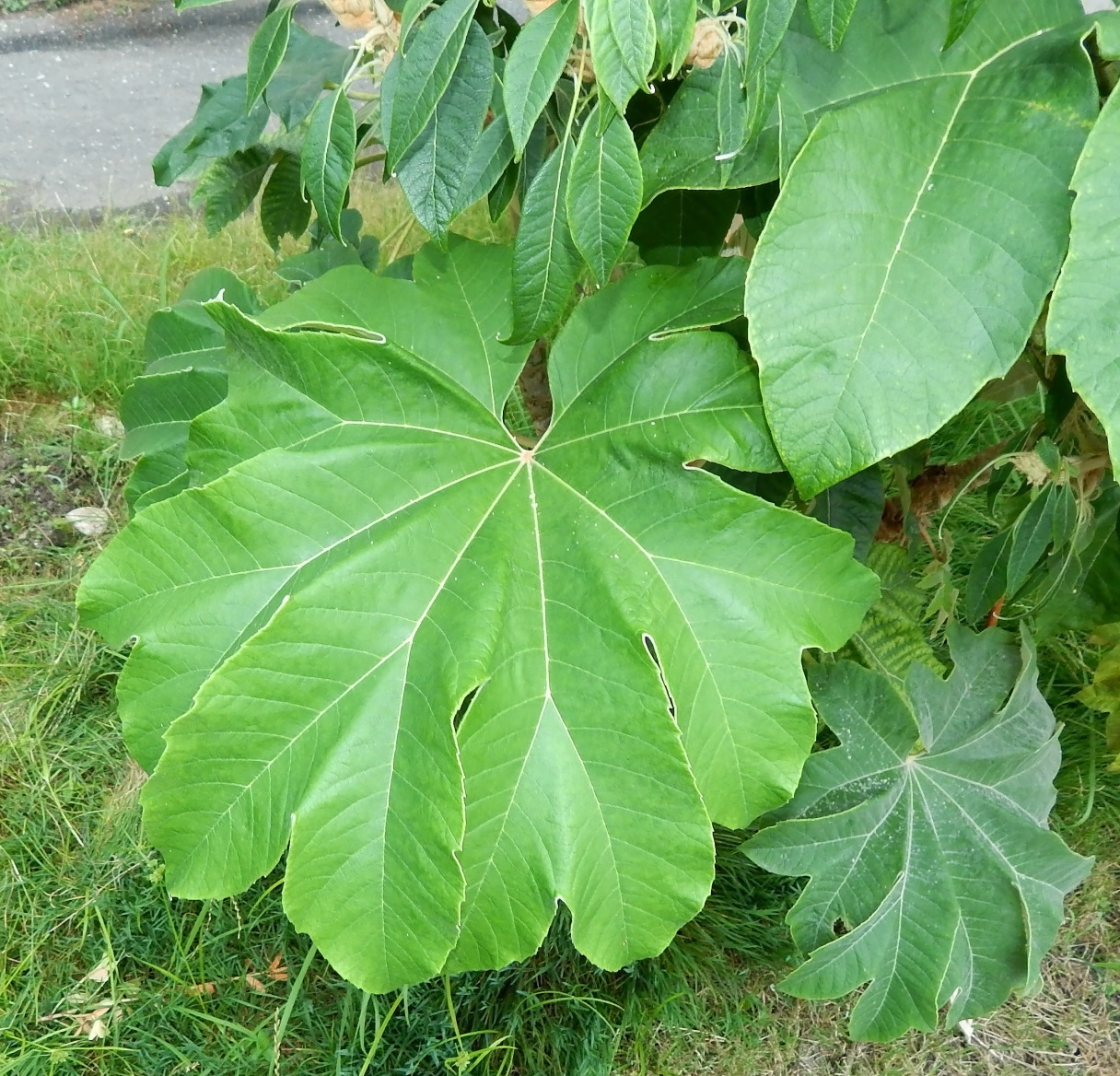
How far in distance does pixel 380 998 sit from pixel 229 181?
1.17 m

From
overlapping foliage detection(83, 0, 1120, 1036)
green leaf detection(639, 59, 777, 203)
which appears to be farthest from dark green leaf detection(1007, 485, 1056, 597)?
green leaf detection(639, 59, 777, 203)

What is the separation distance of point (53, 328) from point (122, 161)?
4.78 feet

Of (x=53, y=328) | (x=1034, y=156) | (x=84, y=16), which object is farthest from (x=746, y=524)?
(x=84, y=16)

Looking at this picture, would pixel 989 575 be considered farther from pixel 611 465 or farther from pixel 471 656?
pixel 471 656

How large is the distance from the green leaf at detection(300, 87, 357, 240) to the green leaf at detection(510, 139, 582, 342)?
15cm

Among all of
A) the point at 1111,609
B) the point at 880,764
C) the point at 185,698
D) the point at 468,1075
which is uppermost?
the point at 185,698

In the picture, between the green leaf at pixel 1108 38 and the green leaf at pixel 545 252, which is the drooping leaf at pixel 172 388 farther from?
the green leaf at pixel 1108 38

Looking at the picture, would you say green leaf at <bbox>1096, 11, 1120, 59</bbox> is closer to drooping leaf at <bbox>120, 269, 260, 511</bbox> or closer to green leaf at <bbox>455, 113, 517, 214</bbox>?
green leaf at <bbox>455, 113, 517, 214</bbox>

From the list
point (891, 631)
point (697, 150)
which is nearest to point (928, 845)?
point (891, 631)

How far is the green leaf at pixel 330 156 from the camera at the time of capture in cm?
75

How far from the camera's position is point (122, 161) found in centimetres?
358

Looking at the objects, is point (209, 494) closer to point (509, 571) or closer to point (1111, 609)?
point (509, 571)

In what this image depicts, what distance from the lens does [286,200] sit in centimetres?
117

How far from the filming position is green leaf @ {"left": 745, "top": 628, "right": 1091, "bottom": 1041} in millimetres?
1046
